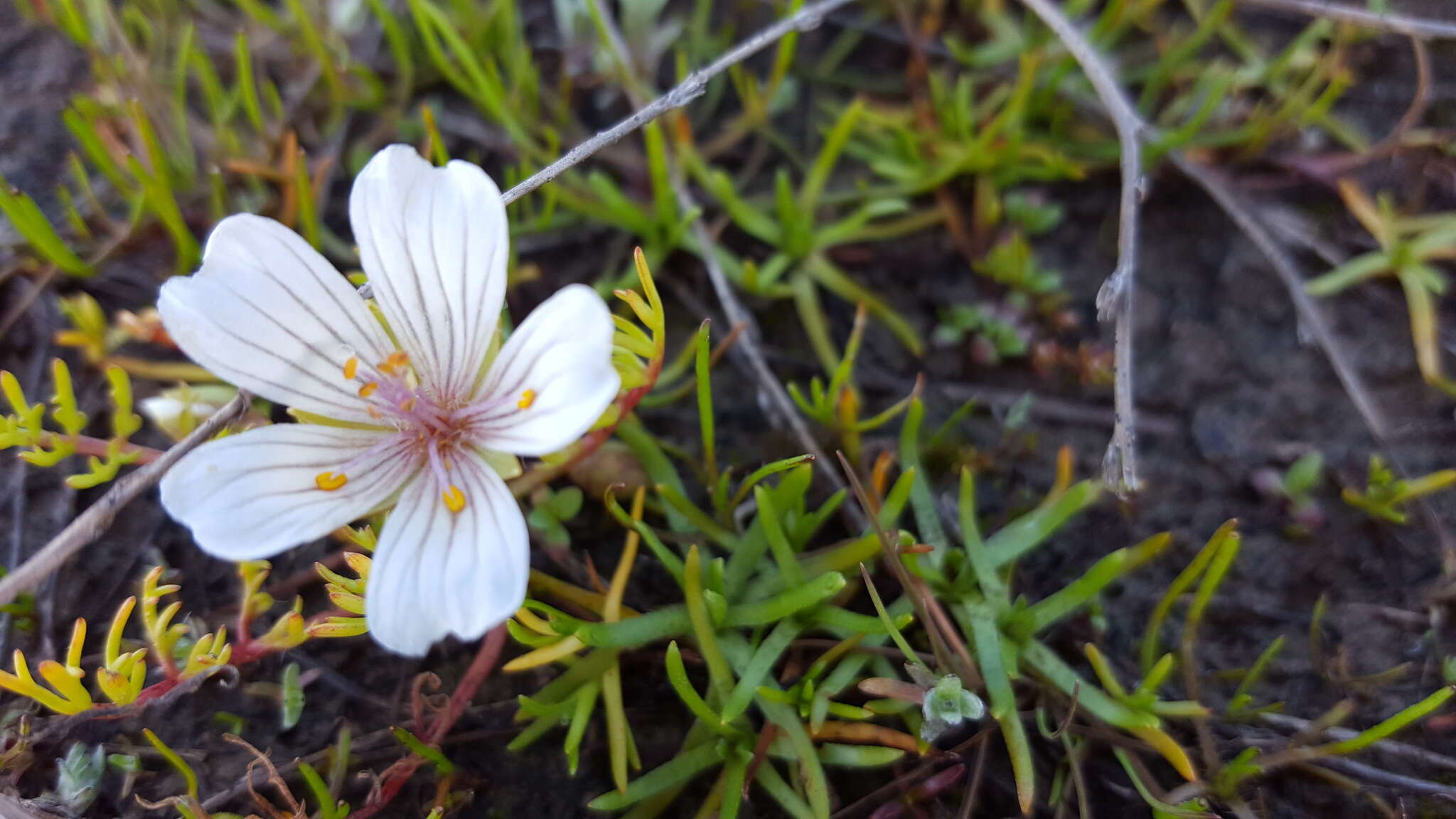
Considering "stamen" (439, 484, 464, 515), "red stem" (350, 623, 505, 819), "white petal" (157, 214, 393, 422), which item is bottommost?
"red stem" (350, 623, 505, 819)

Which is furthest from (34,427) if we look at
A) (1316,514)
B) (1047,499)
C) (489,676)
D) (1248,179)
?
(1248,179)

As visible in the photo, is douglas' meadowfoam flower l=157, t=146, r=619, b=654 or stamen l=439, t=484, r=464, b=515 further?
stamen l=439, t=484, r=464, b=515

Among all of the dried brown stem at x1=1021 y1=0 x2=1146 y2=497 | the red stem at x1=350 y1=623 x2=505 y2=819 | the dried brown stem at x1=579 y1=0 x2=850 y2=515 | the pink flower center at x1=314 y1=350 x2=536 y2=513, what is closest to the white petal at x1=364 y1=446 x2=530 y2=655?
the pink flower center at x1=314 y1=350 x2=536 y2=513

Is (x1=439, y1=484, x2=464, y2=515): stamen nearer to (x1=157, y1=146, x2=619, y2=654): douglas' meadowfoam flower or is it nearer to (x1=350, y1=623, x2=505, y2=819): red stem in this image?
(x1=157, y1=146, x2=619, y2=654): douglas' meadowfoam flower

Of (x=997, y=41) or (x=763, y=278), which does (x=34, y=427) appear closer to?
(x=763, y=278)

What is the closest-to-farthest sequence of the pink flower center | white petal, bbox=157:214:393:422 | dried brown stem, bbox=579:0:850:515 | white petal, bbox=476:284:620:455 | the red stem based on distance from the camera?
white petal, bbox=476:284:620:455, white petal, bbox=157:214:393:422, the pink flower center, the red stem, dried brown stem, bbox=579:0:850:515

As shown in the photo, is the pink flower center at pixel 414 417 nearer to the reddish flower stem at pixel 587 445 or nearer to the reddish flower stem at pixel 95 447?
the reddish flower stem at pixel 587 445

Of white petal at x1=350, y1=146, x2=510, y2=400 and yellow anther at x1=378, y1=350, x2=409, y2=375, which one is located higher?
white petal at x1=350, y1=146, x2=510, y2=400

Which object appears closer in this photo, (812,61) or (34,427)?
(34,427)

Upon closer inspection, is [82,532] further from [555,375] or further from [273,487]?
[555,375]
